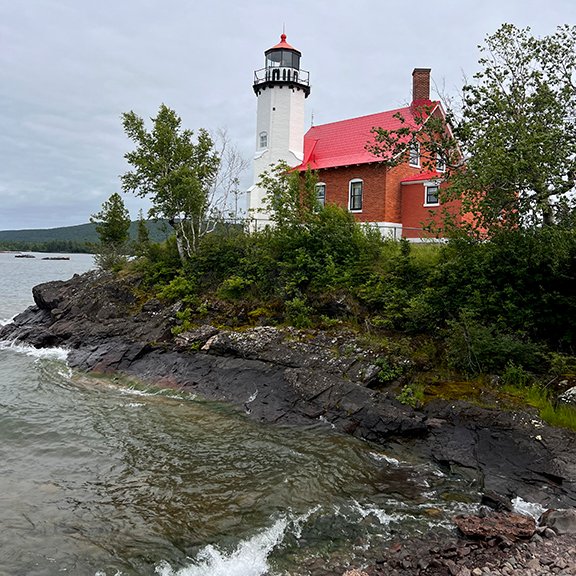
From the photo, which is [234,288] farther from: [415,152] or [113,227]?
[113,227]

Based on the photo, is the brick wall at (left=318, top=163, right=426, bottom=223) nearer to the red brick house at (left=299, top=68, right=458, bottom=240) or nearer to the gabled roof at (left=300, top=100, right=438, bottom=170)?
the red brick house at (left=299, top=68, right=458, bottom=240)

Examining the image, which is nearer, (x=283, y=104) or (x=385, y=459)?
(x=385, y=459)

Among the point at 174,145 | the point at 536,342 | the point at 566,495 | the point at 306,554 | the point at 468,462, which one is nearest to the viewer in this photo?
the point at 306,554

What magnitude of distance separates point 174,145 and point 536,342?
18.9m

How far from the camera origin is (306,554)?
6906 millimetres

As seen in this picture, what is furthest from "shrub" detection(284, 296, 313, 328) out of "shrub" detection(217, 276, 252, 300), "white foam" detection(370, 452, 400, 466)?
"white foam" detection(370, 452, 400, 466)

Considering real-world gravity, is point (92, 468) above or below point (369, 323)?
below

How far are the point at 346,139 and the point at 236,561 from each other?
83.9ft

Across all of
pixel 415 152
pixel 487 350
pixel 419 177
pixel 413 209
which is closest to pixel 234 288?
pixel 415 152

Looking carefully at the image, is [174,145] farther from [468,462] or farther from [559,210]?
[468,462]

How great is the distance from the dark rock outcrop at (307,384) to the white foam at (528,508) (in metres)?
0.16

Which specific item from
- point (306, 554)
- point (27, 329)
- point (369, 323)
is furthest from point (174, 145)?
point (306, 554)

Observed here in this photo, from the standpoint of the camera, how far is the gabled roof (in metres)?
26.2

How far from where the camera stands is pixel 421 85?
88.3 feet
